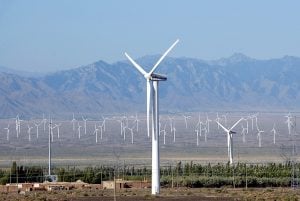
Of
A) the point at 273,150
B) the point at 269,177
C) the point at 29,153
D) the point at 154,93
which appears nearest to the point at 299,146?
the point at 273,150

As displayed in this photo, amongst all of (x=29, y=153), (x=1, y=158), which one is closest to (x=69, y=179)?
(x=1, y=158)

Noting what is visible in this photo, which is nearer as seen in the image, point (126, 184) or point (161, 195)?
point (161, 195)

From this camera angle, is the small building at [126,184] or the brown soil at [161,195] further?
the small building at [126,184]

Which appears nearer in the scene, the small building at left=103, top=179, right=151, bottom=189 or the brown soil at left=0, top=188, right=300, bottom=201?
the brown soil at left=0, top=188, right=300, bottom=201

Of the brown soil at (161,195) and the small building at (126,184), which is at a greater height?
the small building at (126,184)

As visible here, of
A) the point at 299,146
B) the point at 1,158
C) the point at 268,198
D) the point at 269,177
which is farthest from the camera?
the point at 299,146

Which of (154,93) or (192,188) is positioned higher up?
(154,93)

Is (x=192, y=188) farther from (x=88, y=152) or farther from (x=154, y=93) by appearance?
(x=88, y=152)

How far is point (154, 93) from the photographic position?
209ft

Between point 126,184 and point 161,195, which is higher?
point 126,184

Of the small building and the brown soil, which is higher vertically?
the small building

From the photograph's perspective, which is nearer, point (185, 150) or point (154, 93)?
point (154, 93)

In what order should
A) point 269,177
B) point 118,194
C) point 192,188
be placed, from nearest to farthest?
point 118,194 → point 192,188 → point 269,177

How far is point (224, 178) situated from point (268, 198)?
67.0 ft
